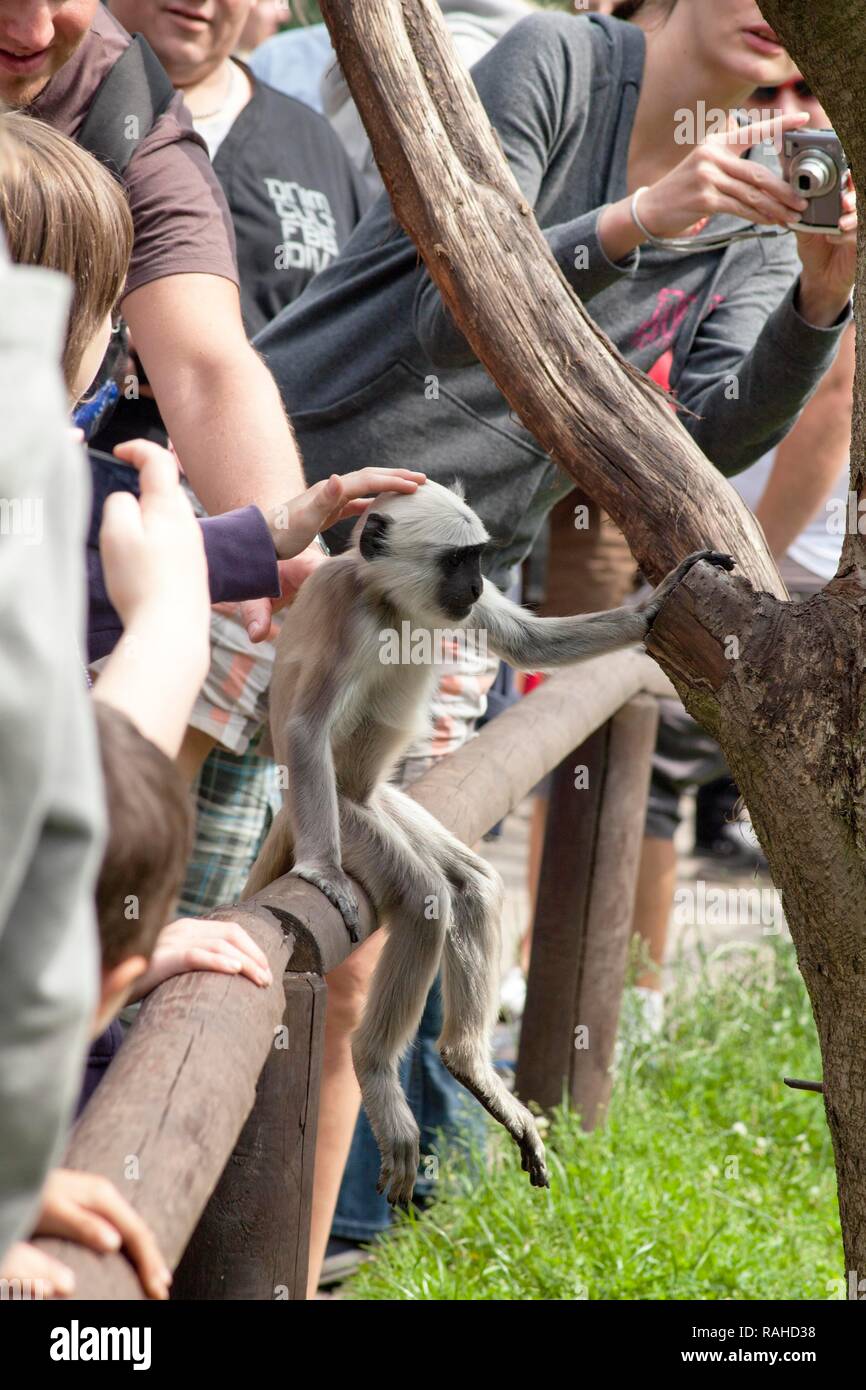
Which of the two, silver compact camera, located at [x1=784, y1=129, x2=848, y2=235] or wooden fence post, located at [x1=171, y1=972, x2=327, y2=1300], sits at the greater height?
silver compact camera, located at [x1=784, y1=129, x2=848, y2=235]

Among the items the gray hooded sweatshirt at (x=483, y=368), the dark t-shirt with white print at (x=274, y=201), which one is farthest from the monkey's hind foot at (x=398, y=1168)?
the dark t-shirt with white print at (x=274, y=201)

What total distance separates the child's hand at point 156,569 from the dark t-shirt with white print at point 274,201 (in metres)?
2.41

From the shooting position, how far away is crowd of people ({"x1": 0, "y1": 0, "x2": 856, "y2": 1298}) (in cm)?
71

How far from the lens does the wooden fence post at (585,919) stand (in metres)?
4.21

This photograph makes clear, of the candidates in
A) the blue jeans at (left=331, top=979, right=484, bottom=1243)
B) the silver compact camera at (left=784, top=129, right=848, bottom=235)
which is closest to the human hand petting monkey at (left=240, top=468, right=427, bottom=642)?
the silver compact camera at (left=784, top=129, right=848, bottom=235)

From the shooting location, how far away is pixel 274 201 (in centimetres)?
366

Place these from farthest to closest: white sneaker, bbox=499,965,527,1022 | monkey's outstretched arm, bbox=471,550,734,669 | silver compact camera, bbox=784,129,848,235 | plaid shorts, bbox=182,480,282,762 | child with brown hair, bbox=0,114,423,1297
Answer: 1. white sneaker, bbox=499,965,527,1022
2. plaid shorts, bbox=182,480,282,762
3. silver compact camera, bbox=784,129,848,235
4. monkey's outstretched arm, bbox=471,550,734,669
5. child with brown hair, bbox=0,114,423,1297

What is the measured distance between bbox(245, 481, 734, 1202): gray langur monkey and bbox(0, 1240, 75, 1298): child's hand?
1.15m

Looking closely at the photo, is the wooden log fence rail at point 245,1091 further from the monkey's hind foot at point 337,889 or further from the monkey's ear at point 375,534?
the monkey's ear at point 375,534

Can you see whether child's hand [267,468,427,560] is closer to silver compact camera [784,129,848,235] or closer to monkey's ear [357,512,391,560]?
monkey's ear [357,512,391,560]

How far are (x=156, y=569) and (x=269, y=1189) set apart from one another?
0.81 metres

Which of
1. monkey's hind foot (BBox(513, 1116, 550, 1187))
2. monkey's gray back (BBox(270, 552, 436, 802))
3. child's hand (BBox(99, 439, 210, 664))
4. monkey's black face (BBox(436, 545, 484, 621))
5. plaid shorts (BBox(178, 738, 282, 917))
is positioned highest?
child's hand (BBox(99, 439, 210, 664))
